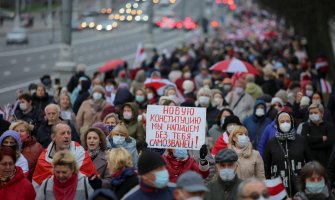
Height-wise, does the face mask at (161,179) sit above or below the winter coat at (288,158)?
above

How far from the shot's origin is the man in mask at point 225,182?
9.50m

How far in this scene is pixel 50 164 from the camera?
11.0 meters

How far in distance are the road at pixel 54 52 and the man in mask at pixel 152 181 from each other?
2060 cm

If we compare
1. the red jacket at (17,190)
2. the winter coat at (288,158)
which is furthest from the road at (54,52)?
the red jacket at (17,190)

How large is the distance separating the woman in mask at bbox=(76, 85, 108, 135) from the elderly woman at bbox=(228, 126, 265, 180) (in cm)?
537

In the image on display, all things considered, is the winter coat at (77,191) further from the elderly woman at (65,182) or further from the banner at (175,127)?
the banner at (175,127)

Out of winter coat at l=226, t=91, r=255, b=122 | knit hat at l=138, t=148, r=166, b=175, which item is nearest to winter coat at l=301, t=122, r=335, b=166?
winter coat at l=226, t=91, r=255, b=122

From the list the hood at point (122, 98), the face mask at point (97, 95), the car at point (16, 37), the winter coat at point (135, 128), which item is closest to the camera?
the winter coat at point (135, 128)

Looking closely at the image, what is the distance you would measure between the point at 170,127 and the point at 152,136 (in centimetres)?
22

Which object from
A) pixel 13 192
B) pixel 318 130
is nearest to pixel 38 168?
pixel 13 192

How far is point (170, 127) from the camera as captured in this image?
11.7m

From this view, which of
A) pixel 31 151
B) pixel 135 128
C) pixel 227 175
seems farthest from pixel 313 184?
pixel 135 128

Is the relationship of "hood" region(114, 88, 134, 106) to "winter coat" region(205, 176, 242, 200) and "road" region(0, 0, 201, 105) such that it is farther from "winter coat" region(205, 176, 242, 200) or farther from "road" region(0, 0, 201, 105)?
"road" region(0, 0, 201, 105)

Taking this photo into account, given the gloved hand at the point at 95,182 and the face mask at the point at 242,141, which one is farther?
the face mask at the point at 242,141
